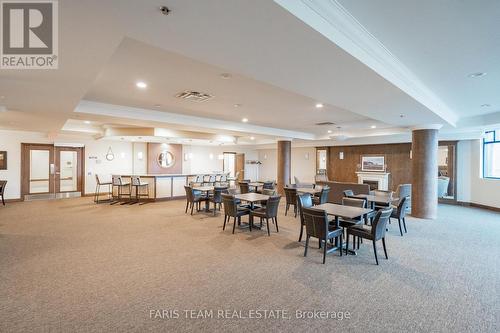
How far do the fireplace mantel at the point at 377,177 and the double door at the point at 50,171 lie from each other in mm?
13276

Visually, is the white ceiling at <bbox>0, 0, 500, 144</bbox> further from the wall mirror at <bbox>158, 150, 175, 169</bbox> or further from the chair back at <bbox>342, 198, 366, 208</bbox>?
the wall mirror at <bbox>158, 150, 175, 169</bbox>

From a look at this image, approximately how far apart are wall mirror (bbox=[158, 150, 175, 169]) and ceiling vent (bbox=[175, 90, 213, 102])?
8.77 m

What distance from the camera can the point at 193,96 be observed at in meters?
5.22

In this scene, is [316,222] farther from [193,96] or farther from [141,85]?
[141,85]

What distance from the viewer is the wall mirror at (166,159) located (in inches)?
532

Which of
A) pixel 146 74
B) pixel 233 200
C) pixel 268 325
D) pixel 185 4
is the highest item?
pixel 146 74

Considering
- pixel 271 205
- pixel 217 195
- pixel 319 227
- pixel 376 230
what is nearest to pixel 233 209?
pixel 271 205

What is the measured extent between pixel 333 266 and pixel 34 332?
12.2 ft

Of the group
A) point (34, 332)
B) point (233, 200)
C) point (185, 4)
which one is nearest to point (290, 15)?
point (185, 4)

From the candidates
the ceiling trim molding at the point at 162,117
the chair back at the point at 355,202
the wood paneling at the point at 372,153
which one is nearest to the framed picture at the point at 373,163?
the wood paneling at the point at 372,153

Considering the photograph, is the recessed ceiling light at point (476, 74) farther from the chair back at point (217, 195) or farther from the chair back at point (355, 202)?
the chair back at point (217, 195)

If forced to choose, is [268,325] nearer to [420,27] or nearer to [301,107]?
[420,27]

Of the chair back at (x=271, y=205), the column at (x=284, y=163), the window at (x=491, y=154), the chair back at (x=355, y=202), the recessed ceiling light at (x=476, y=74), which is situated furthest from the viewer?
the column at (x=284, y=163)

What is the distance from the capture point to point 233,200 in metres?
5.63
